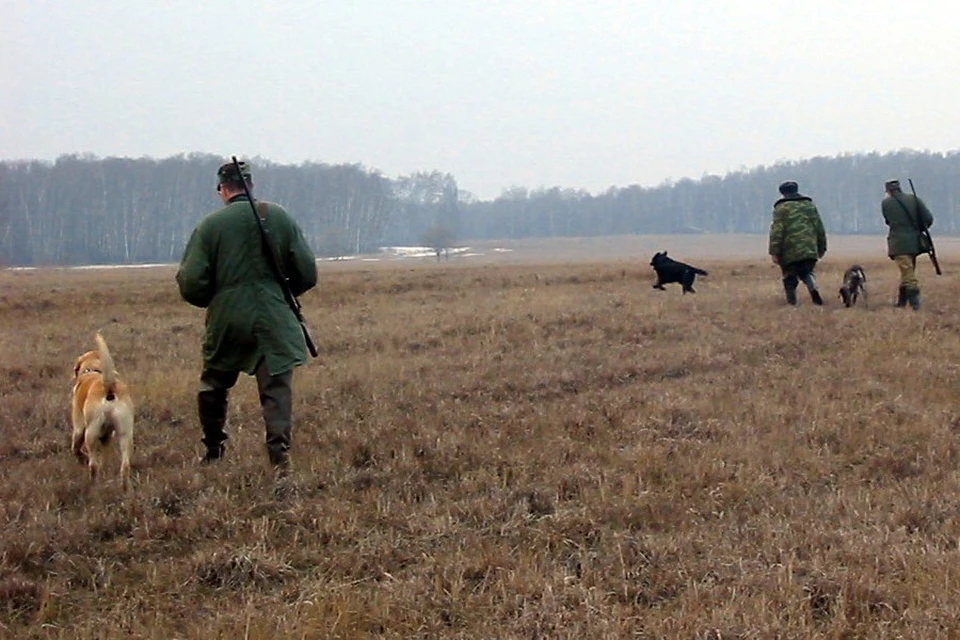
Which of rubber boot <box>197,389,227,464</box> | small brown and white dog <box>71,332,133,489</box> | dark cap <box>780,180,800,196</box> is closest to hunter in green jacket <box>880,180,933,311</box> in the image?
dark cap <box>780,180,800,196</box>

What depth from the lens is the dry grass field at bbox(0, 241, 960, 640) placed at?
9.57 feet

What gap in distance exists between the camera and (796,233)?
11.3 meters

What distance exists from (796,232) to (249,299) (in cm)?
891

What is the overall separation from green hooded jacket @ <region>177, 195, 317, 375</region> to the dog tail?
0.53m

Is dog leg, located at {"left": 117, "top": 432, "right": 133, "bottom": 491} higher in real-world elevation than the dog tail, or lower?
lower

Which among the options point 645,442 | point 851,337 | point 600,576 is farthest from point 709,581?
point 851,337

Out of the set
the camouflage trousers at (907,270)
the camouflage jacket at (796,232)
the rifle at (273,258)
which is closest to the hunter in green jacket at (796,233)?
the camouflage jacket at (796,232)

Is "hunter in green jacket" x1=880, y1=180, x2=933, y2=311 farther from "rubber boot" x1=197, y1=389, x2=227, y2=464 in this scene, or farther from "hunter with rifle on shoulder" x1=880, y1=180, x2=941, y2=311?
"rubber boot" x1=197, y1=389, x2=227, y2=464

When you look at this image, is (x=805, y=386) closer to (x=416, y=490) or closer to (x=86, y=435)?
(x=416, y=490)

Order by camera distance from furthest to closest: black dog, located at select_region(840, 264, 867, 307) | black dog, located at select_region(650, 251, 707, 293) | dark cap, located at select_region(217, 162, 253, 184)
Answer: black dog, located at select_region(650, 251, 707, 293) → black dog, located at select_region(840, 264, 867, 307) → dark cap, located at select_region(217, 162, 253, 184)

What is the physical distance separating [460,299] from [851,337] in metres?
8.29

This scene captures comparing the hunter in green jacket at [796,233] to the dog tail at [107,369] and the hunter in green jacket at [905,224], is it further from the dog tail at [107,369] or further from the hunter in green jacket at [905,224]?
the dog tail at [107,369]

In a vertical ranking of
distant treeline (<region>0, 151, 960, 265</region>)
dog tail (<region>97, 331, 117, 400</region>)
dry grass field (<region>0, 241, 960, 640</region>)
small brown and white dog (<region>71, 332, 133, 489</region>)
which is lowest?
dry grass field (<region>0, 241, 960, 640</region>)

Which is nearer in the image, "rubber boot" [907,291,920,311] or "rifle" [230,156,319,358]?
"rifle" [230,156,319,358]
